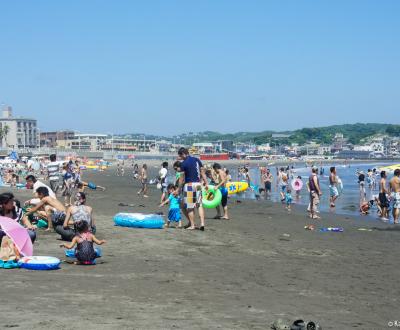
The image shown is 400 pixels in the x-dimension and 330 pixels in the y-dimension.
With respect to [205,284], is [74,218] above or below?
above

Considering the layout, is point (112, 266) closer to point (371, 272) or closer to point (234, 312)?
point (234, 312)

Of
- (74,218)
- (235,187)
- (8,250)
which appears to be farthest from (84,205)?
(235,187)

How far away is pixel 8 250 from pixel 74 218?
232 cm

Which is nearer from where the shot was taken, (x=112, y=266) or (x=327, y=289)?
(x=327, y=289)

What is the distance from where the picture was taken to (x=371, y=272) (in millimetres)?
8727

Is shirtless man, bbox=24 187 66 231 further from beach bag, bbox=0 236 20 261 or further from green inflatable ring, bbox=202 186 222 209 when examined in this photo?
green inflatable ring, bbox=202 186 222 209

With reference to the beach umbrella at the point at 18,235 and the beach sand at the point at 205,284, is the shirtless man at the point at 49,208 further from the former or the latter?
the beach umbrella at the point at 18,235

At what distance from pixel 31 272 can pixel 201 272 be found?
2064 millimetres

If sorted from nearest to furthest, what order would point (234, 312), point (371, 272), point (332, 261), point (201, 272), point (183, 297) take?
point (234, 312), point (183, 297), point (201, 272), point (371, 272), point (332, 261)

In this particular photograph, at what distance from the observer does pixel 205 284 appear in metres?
7.14

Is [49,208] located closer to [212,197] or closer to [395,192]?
[212,197]

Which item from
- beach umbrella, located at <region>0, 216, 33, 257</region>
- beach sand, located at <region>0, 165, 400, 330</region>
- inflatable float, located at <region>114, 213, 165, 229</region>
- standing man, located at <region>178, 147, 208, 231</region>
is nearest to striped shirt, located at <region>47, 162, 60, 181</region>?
beach sand, located at <region>0, 165, 400, 330</region>

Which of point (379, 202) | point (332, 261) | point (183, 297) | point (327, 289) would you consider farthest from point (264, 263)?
point (379, 202)

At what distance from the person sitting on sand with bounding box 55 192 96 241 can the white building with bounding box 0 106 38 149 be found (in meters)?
141
